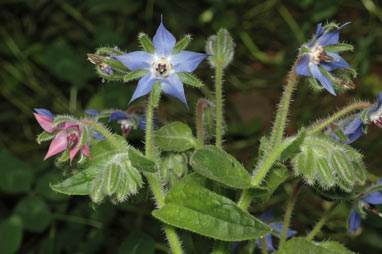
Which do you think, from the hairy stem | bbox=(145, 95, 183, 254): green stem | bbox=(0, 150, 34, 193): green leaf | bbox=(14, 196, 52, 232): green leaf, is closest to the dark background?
bbox=(0, 150, 34, 193): green leaf

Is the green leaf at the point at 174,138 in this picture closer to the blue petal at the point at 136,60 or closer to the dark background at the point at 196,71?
the blue petal at the point at 136,60

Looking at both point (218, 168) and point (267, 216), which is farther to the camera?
point (267, 216)

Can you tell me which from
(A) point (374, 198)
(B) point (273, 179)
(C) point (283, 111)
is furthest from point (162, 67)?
(A) point (374, 198)

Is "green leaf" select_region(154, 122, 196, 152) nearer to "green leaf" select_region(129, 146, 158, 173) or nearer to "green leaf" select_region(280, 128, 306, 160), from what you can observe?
"green leaf" select_region(129, 146, 158, 173)

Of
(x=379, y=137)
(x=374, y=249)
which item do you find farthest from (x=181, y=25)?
(x=374, y=249)

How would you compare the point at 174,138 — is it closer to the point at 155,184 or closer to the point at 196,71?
the point at 155,184

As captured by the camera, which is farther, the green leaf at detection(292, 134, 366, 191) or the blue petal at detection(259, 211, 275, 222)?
the blue petal at detection(259, 211, 275, 222)
